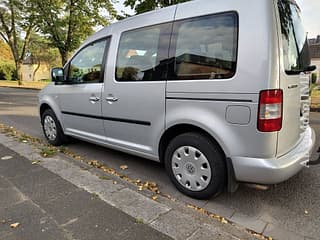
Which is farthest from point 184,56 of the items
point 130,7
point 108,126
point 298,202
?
point 130,7

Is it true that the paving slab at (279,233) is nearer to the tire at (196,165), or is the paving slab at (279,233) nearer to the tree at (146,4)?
the tire at (196,165)

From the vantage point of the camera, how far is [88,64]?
3.69 meters

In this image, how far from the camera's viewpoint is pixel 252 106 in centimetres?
210

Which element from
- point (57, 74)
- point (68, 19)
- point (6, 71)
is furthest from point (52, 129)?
point (6, 71)

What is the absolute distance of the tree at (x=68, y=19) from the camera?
16188mm

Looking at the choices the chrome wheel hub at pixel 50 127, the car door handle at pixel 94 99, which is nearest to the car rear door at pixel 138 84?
the car door handle at pixel 94 99

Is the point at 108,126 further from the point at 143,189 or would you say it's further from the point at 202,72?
the point at 202,72

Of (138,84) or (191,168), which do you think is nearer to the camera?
(191,168)

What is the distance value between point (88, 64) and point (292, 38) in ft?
8.69

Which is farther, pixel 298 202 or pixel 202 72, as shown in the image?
pixel 298 202

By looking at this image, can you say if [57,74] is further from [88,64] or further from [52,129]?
[52,129]

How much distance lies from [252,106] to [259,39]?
56 centimetres

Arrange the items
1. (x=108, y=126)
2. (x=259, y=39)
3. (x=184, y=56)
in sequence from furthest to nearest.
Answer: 1. (x=108, y=126)
2. (x=184, y=56)
3. (x=259, y=39)

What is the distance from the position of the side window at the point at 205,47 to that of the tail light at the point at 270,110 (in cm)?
35
